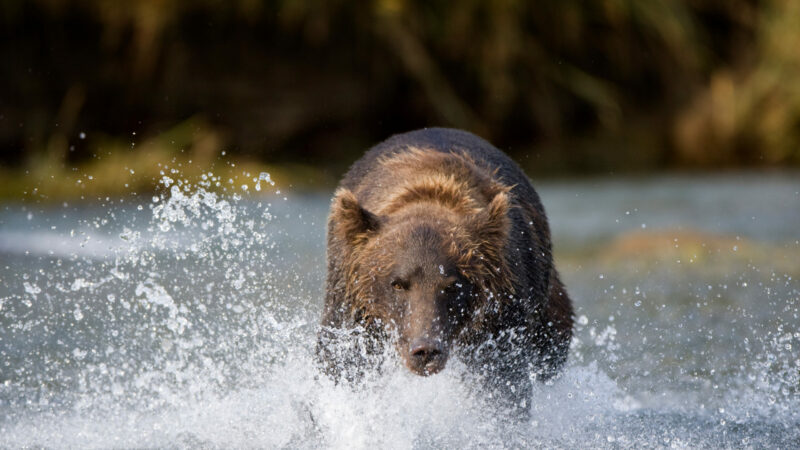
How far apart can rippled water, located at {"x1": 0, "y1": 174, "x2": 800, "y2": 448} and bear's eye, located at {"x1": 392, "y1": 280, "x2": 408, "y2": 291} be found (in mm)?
465

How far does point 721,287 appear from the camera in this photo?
9227 mm

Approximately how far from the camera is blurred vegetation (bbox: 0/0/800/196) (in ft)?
49.1

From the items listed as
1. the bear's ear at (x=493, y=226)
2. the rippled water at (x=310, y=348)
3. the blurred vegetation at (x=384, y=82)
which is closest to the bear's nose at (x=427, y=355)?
the rippled water at (x=310, y=348)

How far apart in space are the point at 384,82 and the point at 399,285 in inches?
480

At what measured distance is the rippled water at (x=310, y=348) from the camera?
5184mm

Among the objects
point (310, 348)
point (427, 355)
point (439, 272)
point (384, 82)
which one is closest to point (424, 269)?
point (439, 272)

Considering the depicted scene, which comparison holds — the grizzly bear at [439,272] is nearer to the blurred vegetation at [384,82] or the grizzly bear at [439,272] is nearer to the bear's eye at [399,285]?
the bear's eye at [399,285]

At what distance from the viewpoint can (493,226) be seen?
4895 mm

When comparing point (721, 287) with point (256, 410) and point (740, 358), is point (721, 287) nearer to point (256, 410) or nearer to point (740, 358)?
point (740, 358)

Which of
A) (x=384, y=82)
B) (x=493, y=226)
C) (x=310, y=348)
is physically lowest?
(x=384, y=82)

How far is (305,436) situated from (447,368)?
0.77m

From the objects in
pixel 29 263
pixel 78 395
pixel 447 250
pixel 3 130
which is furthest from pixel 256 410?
pixel 3 130

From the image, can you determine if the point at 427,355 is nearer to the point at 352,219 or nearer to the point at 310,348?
the point at 352,219

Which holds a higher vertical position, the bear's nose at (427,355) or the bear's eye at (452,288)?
the bear's eye at (452,288)
